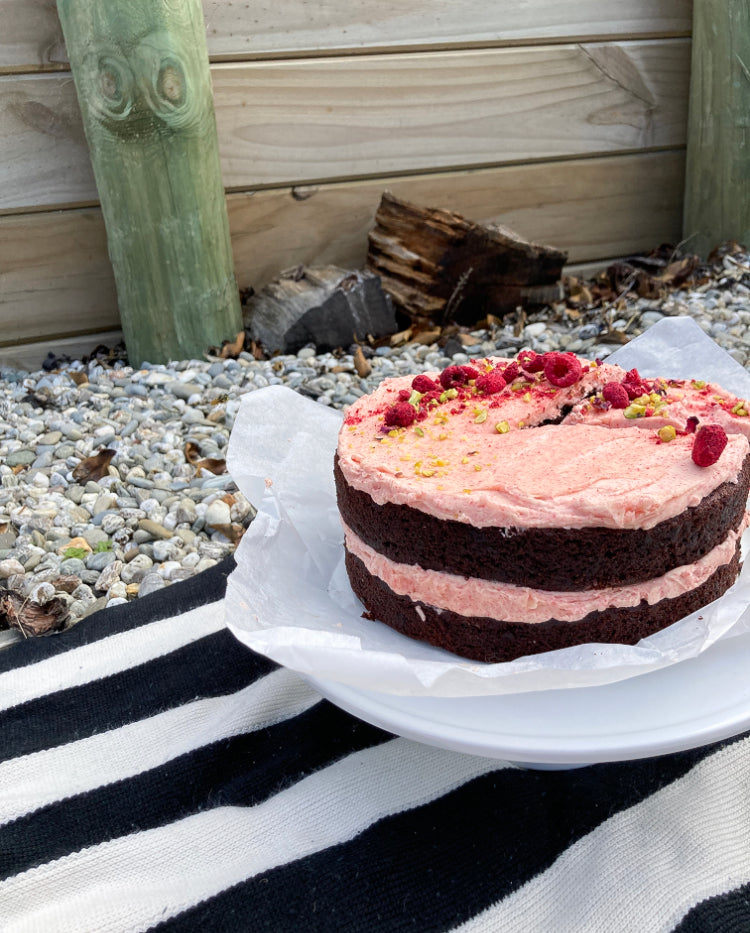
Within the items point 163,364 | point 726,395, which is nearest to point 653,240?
point 163,364

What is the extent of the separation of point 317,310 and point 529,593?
2.11 metres

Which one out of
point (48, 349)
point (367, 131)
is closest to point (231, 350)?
point (48, 349)

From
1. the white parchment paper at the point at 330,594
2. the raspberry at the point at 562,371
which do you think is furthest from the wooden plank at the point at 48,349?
the raspberry at the point at 562,371

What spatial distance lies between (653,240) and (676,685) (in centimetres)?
323

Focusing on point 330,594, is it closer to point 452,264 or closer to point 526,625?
point 526,625

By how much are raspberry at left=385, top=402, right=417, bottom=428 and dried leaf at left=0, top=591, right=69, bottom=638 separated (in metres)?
0.84

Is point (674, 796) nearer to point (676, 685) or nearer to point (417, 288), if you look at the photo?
point (676, 685)

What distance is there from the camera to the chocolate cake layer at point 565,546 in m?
1.02

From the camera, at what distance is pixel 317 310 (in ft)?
9.83

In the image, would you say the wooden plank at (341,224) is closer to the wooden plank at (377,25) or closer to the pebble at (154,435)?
the pebble at (154,435)

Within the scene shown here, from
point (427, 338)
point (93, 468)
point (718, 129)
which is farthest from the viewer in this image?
point (718, 129)

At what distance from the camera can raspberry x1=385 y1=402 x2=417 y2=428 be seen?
1254 mm

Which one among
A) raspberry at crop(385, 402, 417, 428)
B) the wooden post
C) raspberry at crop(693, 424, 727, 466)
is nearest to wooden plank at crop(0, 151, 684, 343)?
the wooden post

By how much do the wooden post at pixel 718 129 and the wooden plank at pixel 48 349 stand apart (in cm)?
251
